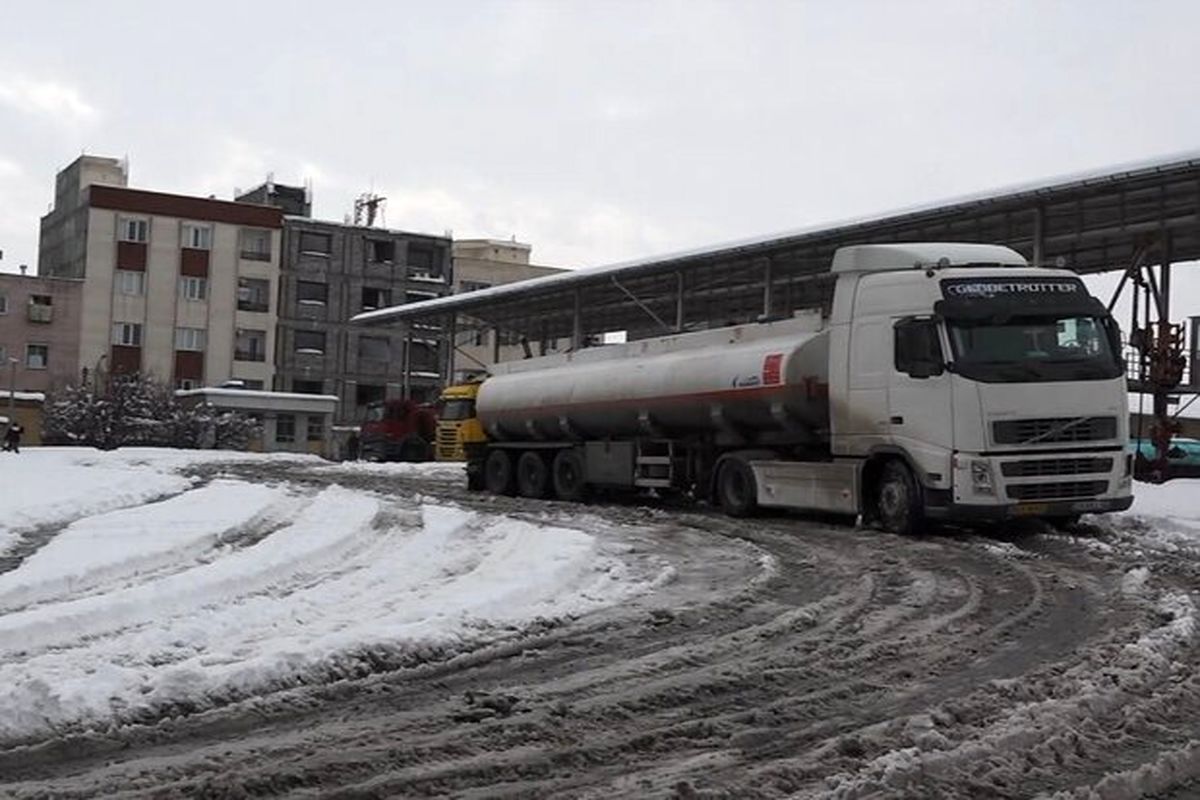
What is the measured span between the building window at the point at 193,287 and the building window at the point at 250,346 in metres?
2.86

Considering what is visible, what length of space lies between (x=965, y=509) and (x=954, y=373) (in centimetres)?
159

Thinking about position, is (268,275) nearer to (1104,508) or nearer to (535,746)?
(1104,508)

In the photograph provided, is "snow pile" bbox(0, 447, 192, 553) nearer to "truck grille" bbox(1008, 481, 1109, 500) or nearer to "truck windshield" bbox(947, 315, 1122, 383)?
"truck windshield" bbox(947, 315, 1122, 383)

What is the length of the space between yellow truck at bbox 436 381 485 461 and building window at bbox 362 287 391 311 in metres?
40.5

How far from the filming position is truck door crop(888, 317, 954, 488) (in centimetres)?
1575

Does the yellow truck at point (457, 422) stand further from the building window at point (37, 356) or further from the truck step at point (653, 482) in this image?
the building window at point (37, 356)

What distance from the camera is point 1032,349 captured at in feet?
51.9

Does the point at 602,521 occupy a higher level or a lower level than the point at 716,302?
lower

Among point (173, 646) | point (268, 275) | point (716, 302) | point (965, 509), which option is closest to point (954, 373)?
point (965, 509)

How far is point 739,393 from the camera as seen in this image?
63.7ft

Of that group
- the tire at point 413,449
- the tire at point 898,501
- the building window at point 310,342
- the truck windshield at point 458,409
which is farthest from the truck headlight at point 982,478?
the building window at point 310,342

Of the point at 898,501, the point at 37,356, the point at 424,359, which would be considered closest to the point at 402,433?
the point at 37,356

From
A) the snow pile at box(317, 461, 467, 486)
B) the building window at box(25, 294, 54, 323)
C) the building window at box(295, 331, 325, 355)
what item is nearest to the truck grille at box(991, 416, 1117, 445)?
the snow pile at box(317, 461, 467, 486)

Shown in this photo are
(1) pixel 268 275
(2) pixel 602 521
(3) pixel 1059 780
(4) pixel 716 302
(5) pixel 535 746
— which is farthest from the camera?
(1) pixel 268 275
